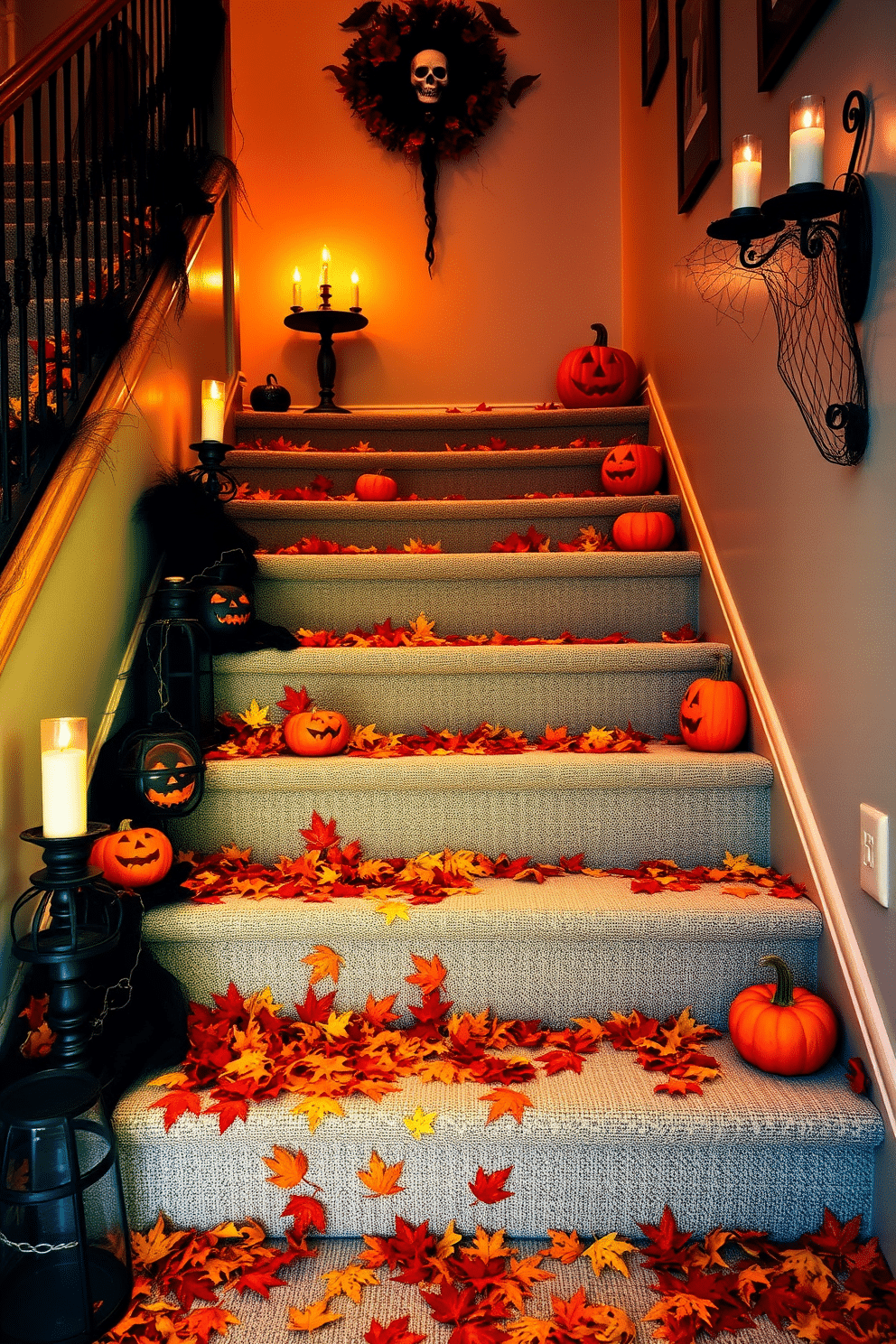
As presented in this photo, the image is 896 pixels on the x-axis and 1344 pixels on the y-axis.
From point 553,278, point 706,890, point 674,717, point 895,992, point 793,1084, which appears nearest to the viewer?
point 895,992

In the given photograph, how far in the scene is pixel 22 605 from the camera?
1.51 metres

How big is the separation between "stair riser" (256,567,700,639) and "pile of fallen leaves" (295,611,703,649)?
21 millimetres

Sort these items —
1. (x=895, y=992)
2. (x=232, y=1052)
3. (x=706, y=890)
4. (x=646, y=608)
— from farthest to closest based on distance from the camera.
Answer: (x=646, y=608) < (x=706, y=890) < (x=232, y=1052) < (x=895, y=992)

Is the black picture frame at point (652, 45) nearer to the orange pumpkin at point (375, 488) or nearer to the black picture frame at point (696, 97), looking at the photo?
the black picture frame at point (696, 97)

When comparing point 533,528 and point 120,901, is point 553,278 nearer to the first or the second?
point 533,528

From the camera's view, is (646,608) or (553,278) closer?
(646,608)

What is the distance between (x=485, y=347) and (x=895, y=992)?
3.61 m

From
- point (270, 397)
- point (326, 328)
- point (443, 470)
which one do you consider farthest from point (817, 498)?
point (326, 328)

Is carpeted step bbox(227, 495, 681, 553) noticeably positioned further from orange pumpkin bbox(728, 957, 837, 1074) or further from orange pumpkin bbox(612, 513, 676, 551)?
orange pumpkin bbox(728, 957, 837, 1074)

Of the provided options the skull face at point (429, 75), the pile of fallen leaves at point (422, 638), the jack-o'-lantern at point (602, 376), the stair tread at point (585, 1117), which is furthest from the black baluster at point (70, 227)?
the skull face at point (429, 75)

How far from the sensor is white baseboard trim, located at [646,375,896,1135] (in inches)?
52.1

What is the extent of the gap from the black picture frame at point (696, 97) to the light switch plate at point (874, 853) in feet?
5.76

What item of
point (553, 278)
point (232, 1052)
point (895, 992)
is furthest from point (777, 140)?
point (553, 278)

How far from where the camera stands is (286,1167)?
136cm
